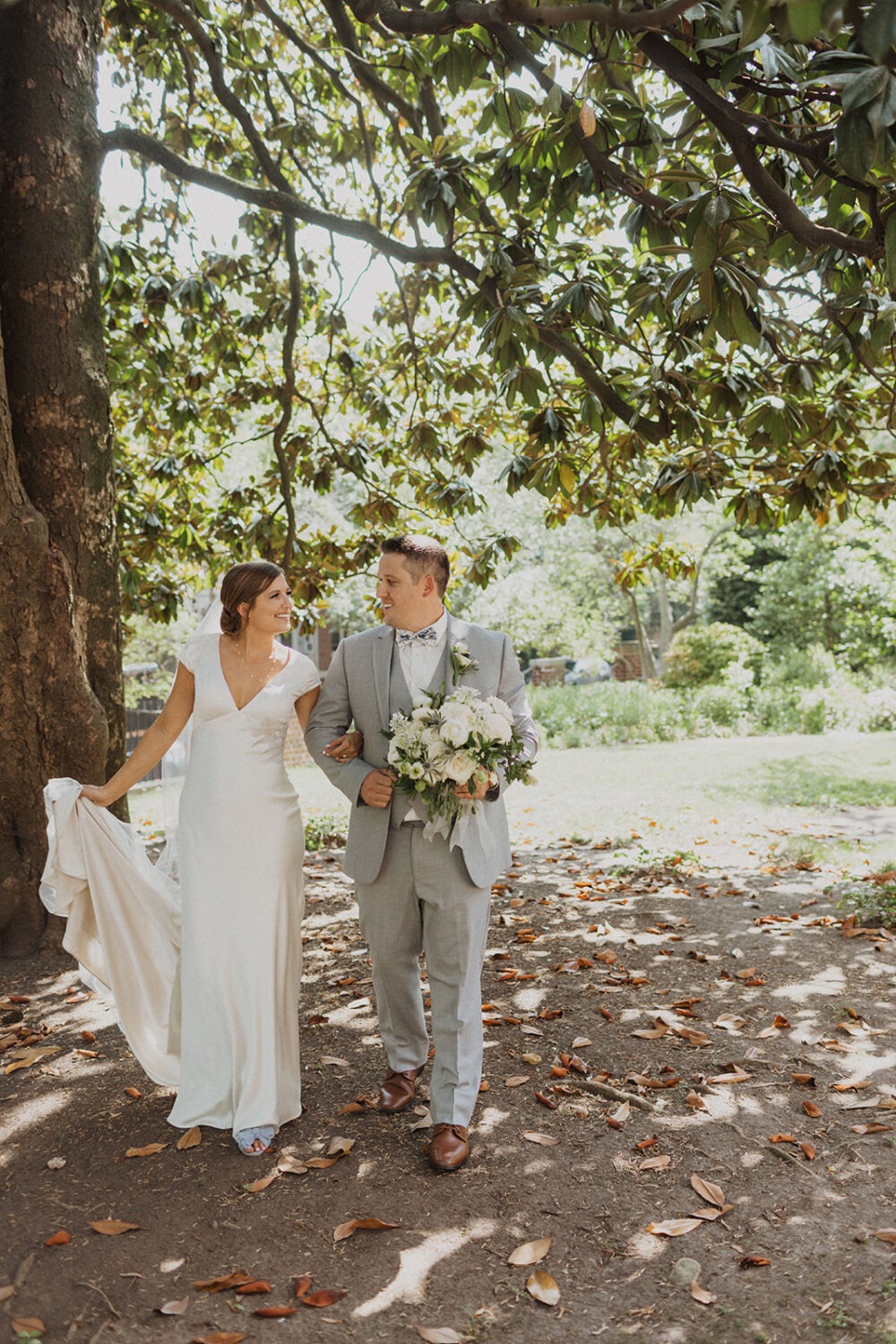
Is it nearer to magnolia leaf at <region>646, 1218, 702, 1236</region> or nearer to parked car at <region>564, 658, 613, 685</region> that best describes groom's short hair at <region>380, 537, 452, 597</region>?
magnolia leaf at <region>646, 1218, 702, 1236</region>

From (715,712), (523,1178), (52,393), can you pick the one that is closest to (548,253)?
(52,393)

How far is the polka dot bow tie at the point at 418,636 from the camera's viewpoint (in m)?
4.04

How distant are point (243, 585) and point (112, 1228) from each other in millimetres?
2274

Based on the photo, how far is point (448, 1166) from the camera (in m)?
3.65

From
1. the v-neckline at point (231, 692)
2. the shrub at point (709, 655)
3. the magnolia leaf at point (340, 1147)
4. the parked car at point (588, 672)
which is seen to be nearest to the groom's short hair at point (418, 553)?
the v-neckline at point (231, 692)

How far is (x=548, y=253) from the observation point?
6613 millimetres

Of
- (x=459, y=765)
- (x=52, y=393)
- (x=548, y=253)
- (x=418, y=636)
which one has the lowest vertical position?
(x=459, y=765)

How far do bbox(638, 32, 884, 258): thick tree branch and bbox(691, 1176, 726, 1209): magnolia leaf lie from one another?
3.17 meters

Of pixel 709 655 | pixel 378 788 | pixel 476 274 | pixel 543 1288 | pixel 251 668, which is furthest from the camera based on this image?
pixel 709 655

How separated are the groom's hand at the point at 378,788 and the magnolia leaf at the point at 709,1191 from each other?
5.57ft

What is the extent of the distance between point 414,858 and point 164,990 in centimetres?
133

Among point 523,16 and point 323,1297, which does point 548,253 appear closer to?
point 523,16

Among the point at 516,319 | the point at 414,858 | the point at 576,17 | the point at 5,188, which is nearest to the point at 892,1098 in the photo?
the point at 414,858

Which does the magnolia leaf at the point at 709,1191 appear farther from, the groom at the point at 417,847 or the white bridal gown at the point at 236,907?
the white bridal gown at the point at 236,907
